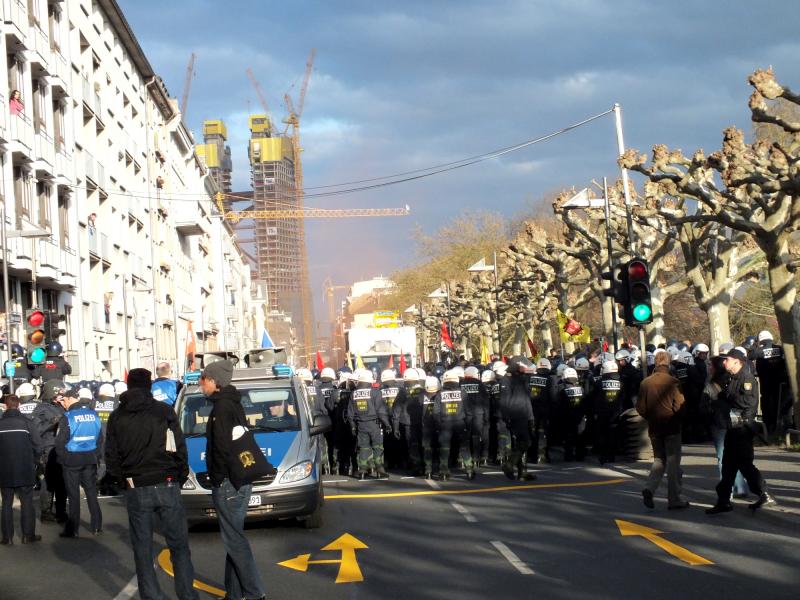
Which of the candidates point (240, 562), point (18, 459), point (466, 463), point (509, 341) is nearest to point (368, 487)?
point (466, 463)

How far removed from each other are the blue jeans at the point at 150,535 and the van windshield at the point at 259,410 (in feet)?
15.6

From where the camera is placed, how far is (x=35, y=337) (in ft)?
75.7

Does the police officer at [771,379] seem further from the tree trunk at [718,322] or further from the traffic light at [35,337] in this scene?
the traffic light at [35,337]

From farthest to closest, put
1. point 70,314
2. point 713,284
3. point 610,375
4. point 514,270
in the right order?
point 514,270 → point 70,314 → point 713,284 → point 610,375

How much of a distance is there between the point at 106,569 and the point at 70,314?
105 ft

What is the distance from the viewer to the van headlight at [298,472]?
1264 centimetres

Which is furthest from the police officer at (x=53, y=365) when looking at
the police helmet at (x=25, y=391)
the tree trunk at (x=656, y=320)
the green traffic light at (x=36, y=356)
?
the tree trunk at (x=656, y=320)

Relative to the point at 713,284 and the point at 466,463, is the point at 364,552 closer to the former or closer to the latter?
the point at 466,463

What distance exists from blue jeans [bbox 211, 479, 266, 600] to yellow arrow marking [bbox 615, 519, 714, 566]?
12.9ft

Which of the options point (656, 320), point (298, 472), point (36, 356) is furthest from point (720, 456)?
point (656, 320)

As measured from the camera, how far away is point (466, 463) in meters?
18.5

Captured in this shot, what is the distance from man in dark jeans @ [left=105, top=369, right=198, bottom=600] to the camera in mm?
8531

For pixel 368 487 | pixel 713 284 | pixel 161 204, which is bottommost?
pixel 368 487

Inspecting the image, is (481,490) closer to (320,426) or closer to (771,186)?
(320,426)
